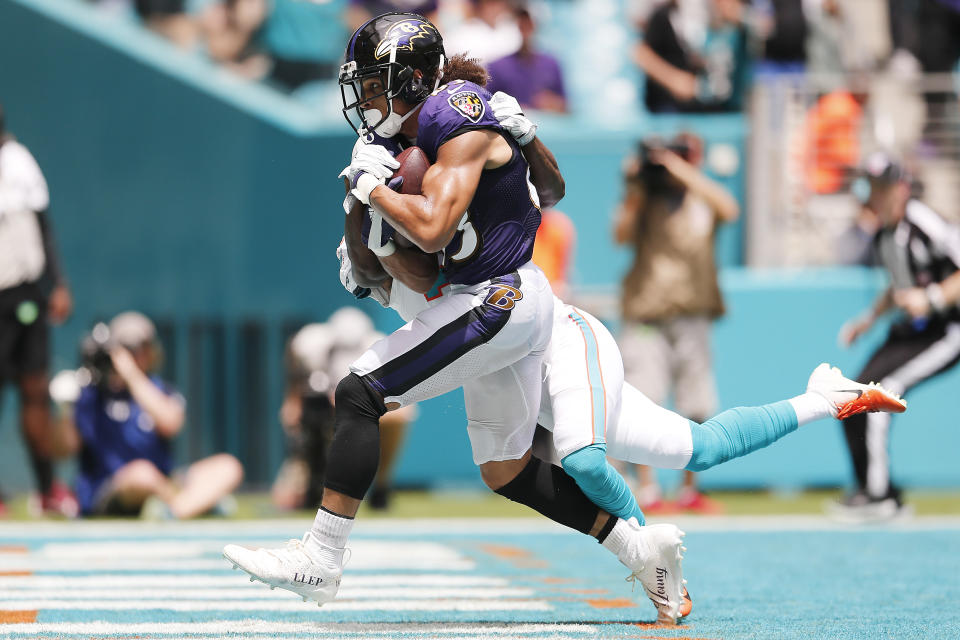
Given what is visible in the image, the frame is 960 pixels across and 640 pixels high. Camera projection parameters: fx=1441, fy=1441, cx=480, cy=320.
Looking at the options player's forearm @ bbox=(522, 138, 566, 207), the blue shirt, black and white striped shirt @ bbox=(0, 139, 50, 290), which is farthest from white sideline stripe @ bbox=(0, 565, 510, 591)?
black and white striped shirt @ bbox=(0, 139, 50, 290)

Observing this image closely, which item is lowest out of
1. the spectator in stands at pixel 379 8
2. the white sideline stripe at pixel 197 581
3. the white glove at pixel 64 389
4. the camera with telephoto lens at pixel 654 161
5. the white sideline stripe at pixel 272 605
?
the white glove at pixel 64 389

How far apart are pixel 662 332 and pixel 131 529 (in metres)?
3.55

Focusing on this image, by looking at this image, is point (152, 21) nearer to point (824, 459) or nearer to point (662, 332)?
point (662, 332)

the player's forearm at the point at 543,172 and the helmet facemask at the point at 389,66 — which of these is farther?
the player's forearm at the point at 543,172

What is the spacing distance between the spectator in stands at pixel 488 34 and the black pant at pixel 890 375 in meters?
3.88

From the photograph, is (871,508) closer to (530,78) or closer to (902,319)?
(902,319)

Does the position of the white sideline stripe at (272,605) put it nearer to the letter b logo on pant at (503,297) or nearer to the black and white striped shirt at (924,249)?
the letter b logo on pant at (503,297)

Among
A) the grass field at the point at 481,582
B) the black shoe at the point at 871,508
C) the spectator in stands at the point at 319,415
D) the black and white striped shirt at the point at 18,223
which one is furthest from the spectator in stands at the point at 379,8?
the black shoe at the point at 871,508

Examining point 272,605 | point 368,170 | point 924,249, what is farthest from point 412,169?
point 924,249

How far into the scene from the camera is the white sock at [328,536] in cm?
433

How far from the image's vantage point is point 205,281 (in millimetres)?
11414

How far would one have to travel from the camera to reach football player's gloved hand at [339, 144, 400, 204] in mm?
4238

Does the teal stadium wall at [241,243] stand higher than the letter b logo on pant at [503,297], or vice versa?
the letter b logo on pant at [503,297]

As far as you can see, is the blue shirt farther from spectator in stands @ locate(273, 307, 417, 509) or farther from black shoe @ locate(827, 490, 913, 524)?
black shoe @ locate(827, 490, 913, 524)
